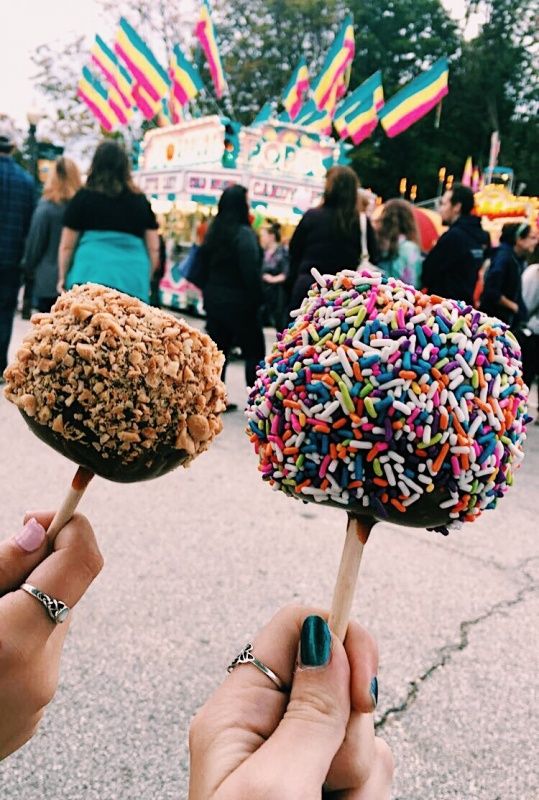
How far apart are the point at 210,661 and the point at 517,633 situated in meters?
1.15

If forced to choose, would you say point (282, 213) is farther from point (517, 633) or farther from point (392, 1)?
point (392, 1)

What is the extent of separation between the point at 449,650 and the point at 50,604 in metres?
1.88

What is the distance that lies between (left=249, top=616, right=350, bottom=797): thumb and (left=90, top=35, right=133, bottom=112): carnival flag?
15821 millimetres

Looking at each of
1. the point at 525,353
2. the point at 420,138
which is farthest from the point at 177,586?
the point at 420,138

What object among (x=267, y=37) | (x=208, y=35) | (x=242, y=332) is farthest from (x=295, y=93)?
(x=267, y=37)

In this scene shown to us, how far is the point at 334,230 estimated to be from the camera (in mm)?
4531

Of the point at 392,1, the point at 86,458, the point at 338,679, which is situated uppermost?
the point at 392,1

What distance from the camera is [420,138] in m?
30.3

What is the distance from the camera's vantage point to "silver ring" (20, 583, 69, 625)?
3.46ft

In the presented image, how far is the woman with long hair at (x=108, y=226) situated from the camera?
3971mm

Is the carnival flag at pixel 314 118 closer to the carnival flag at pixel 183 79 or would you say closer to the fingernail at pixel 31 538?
the carnival flag at pixel 183 79

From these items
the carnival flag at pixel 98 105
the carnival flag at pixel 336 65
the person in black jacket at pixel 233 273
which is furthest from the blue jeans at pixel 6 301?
the carnival flag at pixel 98 105

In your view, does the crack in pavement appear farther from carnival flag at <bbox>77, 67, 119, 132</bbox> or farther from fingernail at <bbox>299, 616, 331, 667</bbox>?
carnival flag at <bbox>77, 67, 119, 132</bbox>

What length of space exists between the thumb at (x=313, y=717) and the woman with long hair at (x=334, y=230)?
3.68 m
